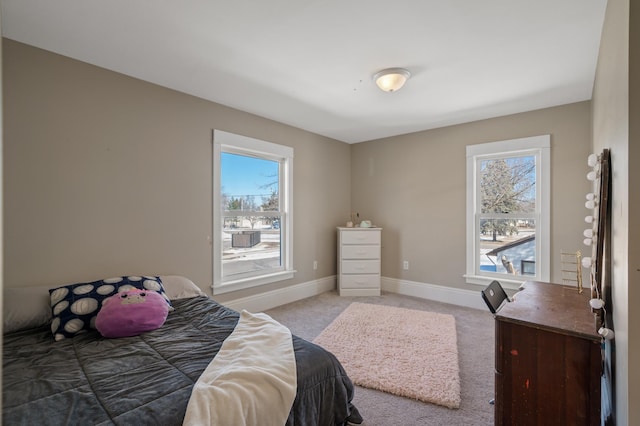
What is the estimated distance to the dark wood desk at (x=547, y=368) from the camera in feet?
→ 4.96

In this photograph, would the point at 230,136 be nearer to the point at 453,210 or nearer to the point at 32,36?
the point at 32,36

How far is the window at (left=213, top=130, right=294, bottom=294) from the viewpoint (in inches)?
135

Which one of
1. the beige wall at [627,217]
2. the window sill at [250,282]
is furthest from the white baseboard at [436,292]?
the beige wall at [627,217]

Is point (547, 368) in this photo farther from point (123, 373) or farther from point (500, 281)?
point (500, 281)

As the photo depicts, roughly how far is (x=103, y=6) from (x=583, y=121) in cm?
419

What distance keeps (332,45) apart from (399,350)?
247 centimetres

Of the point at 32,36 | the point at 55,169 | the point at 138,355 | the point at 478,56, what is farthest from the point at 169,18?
the point at 478,56

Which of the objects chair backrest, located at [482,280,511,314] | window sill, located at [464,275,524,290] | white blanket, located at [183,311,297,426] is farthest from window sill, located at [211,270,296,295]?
chair backrest, located at [482,280,511,314]

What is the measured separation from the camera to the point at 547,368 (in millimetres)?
1595

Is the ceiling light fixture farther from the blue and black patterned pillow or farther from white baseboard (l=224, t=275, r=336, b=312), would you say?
white baseboard (l=224, t=275, r=336, b=312)

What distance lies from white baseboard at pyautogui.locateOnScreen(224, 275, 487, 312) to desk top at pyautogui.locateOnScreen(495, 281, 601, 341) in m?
1.84

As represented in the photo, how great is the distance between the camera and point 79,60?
8.30 ft

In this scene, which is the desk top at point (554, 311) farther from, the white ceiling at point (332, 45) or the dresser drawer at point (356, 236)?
the dresser drawer at point (356, 236)

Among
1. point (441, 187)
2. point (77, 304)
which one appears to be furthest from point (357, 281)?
point (77, 304)
